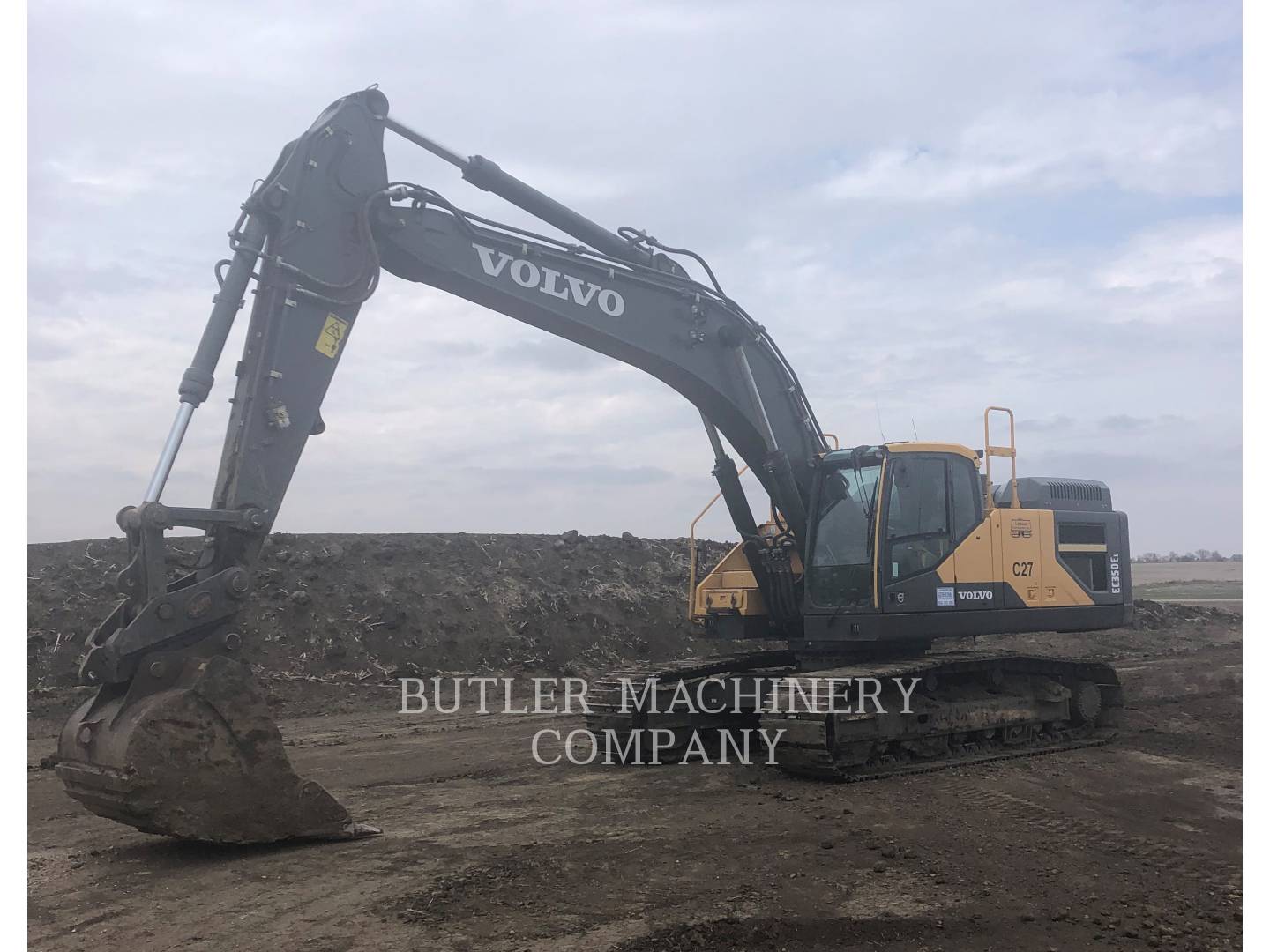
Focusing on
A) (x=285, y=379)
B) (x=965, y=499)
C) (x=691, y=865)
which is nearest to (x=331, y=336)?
(x=285, y=379)

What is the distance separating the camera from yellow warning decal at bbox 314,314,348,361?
6.55 meters

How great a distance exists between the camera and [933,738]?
8.68m

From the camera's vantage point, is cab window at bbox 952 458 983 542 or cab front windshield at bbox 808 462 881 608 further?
cab window at bbox 952 458 983 542

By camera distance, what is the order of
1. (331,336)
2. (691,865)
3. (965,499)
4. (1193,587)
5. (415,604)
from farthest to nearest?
(1193,587) → (415,604) → (965,499) → (331,336) → (691,865)

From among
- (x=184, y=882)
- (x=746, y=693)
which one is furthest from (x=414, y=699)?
(x=184, y=882)

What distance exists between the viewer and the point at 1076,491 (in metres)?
10.1

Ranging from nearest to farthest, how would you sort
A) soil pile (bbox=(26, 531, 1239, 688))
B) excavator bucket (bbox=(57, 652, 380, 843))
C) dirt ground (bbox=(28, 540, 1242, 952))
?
dirt ground (bbox=(28, 540, 1242, 952)) → excavator bucket (bbox=(57, 652, 380, 843)) → soil pile (bbox=(26, 531, 1239, 688))

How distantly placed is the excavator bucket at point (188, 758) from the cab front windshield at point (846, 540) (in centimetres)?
451

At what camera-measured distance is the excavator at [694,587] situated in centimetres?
559

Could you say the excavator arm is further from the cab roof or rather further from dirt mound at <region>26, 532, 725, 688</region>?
dirt mound at <region>26, 532, 725, 688</region>

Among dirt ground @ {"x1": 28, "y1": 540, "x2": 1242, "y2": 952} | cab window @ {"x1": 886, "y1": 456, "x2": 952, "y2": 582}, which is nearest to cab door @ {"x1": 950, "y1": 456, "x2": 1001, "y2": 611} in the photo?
cab window @ {"x1": 886, "y1": 456, "x2": 952, "y2": 582}

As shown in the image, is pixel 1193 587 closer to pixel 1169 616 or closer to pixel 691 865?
pixel 1169 616

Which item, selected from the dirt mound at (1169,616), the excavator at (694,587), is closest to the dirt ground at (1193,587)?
the dirt mound at (1169,616)

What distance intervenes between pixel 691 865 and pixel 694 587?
428 cm
